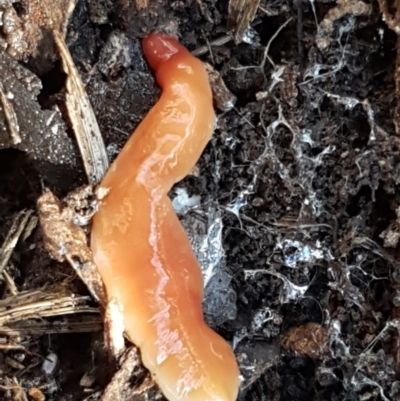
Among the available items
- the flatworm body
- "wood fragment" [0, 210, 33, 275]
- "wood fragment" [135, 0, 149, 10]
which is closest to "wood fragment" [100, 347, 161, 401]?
the flatworm body

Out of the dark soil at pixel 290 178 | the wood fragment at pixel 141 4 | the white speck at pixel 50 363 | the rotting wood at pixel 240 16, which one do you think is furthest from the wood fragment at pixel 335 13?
the white speck at pixel 50 363

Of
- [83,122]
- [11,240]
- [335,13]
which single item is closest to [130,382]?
[11,240]

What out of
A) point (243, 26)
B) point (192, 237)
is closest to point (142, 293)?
point (192, 237)

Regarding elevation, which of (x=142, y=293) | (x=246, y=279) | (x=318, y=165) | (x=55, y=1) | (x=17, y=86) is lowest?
(x=246, y=279)

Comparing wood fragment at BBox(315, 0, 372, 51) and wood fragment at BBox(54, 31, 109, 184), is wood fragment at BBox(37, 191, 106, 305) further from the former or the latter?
wood fragment at BBox(315, 0, 372, 51)

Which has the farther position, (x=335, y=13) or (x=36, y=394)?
(x=335, y=13)

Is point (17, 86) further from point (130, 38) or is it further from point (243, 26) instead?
point (243, 26)

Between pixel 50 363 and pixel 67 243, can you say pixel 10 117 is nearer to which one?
pixel 67 243
